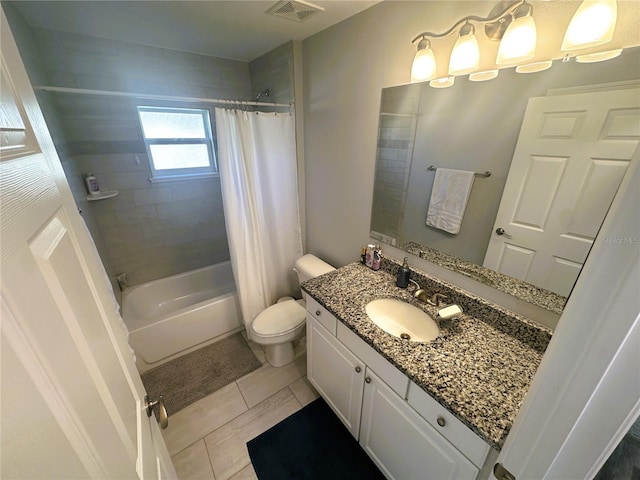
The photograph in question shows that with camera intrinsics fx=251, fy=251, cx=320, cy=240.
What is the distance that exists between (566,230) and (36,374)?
1.38 metres

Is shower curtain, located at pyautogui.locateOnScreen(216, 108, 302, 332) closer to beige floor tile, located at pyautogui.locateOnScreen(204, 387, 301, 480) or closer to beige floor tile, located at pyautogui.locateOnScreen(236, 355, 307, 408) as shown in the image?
beige floor tile, located at pyautogui.locateOnScreen(236, 355, 307, 408)

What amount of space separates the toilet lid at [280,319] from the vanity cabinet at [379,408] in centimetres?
32

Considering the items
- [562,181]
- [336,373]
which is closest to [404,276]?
[336,373]

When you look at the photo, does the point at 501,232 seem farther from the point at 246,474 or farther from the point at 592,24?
the point at 246,474

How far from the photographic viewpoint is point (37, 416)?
0.27m

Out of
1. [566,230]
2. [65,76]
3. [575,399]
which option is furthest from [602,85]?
[65,76]

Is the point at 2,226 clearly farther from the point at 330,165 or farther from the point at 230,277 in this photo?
the point at 230,277

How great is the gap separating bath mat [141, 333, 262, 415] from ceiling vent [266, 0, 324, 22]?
2.30 m

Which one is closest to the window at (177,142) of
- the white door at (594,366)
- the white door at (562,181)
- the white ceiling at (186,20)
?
the white ceiling at (186,20)

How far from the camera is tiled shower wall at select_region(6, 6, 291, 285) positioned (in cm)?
177

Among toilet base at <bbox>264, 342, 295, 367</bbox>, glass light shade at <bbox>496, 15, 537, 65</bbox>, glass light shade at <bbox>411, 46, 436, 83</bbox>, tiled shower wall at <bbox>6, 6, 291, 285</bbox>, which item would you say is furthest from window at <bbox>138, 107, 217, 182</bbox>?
glass light shade at <bbox>496, 15, 537, 65</bbox>

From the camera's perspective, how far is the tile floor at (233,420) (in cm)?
136

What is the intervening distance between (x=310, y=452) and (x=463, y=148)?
1.78m

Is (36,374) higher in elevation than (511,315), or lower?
higher
